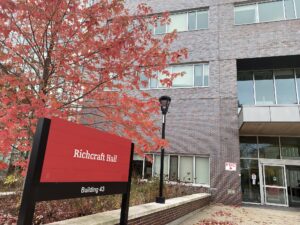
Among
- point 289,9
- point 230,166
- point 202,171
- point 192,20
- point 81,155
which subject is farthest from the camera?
point 192,20

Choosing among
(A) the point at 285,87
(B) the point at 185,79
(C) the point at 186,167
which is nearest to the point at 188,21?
(B) the point at 185,79

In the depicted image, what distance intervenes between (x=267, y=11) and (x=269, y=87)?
5.04m

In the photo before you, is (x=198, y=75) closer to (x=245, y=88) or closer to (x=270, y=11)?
(x=245, y=88)

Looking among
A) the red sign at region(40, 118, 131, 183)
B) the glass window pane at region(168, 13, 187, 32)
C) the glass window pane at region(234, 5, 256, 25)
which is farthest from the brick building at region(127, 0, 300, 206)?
the red sign at region(40, 118, 131, 183)

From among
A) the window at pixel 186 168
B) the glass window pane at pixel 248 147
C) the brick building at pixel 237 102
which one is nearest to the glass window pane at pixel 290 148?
the brick building at pixel 237 102

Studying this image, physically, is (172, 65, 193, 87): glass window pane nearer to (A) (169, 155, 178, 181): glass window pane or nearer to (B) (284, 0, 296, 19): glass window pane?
(A) (169, 155, 178, 181): glass window pane

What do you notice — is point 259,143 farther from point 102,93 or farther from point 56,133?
point 56,133

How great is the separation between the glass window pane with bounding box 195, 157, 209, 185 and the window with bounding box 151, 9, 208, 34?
30.4 feet

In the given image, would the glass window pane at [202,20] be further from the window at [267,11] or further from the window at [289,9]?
the window at [289,9]

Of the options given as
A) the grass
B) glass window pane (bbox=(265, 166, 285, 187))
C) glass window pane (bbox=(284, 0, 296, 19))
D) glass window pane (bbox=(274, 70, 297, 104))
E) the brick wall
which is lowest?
the brick wall

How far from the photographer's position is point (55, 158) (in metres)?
3.25

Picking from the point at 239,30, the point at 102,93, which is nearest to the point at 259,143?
the point at 239,30

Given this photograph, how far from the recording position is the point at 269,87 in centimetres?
1664

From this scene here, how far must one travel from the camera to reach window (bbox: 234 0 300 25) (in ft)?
54.1
